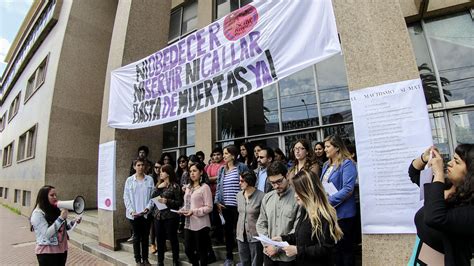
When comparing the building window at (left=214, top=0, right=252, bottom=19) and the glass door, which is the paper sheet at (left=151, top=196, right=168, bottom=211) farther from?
the building window at (left=214, top=0, right=252, bottom=19)

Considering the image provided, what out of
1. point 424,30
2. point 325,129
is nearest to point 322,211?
point 325,129

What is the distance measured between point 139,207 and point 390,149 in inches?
170

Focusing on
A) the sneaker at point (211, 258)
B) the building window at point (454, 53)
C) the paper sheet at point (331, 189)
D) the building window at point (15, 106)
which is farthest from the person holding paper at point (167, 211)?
the building window at point (15, 106)

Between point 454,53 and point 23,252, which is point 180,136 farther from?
point 454,53

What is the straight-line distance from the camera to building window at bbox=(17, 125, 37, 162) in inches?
578

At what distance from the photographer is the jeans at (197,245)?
4.49 m

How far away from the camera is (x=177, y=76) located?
5480 millimetres

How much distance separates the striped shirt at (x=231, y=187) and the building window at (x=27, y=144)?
13.3 meters

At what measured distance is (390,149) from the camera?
312 centimetres

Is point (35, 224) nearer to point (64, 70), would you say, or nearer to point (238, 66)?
point (238, 66)

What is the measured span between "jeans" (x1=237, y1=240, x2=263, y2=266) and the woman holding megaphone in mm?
2253

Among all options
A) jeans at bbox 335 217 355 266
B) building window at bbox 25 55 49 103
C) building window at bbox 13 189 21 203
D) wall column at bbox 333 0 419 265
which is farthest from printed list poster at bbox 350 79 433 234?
building window at bbox 13 189 21 203

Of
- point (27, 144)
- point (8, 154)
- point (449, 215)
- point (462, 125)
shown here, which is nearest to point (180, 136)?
point (462, 125)

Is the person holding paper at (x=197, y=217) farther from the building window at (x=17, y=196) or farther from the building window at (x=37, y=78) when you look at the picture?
the building window at (x=17, y=196)
